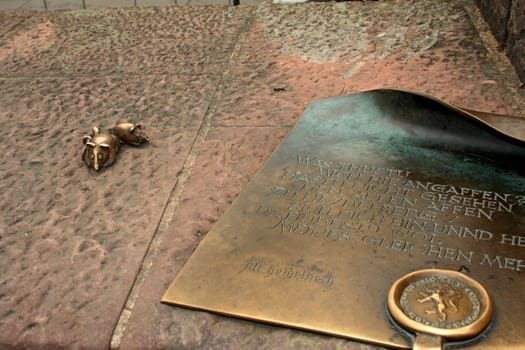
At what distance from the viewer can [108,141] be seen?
1.67 metres

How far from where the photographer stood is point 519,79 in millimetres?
1981

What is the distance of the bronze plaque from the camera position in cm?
106

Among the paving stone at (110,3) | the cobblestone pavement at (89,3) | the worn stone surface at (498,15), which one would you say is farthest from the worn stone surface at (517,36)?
the paving stone at (110,3)

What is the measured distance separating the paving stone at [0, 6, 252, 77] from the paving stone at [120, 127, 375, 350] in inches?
22.9

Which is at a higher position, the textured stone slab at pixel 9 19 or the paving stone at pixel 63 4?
the textured stone slab at pixel 9 19

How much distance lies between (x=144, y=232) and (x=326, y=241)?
44 centimetres

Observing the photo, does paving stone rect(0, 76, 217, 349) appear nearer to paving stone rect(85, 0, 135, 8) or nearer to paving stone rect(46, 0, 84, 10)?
paving stone rect(46, 0, 84, 10)

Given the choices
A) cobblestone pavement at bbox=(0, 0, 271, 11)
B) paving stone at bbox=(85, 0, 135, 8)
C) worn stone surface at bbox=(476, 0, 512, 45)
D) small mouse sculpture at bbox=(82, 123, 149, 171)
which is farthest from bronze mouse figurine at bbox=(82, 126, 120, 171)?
paving stone at bbox=(85, 0, 135, 8)

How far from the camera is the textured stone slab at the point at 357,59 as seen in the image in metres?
1.92

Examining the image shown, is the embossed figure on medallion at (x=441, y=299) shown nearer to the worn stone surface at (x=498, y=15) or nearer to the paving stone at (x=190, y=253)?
the paving stone at (x=190, y=253)

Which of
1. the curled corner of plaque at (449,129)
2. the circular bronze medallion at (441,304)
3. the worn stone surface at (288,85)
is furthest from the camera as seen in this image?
the curled corner of plaque at (449,129)

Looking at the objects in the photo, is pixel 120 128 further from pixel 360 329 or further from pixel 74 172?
pixel 360 329

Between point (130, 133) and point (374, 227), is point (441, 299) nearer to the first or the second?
point (374, 227)

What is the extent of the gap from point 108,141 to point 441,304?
3.33 feet
